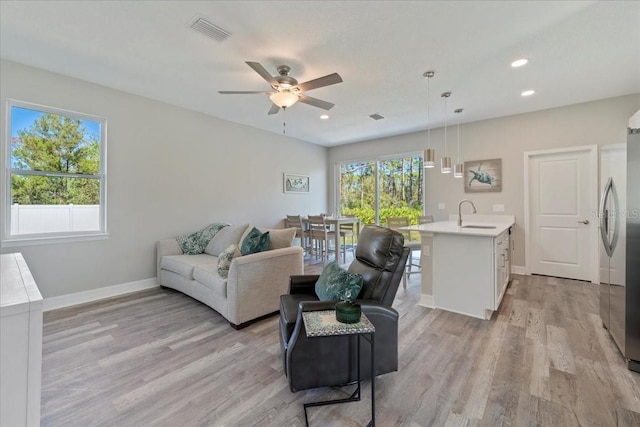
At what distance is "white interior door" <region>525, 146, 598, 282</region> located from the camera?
13.5ft

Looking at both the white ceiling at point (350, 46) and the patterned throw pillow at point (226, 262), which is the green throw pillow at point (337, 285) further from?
the white ceiling at point (350, 46)

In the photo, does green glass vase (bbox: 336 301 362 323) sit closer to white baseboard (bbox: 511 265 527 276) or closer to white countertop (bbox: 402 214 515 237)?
white countertop (bbox: 402 214 515 237)

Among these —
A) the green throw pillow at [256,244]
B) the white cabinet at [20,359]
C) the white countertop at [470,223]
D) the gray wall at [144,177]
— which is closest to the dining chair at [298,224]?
the gray wall at [144,177]

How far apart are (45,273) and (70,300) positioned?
1.37 ft

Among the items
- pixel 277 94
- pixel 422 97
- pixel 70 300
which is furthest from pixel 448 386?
pixel 70 300

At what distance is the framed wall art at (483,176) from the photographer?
15.9 ft

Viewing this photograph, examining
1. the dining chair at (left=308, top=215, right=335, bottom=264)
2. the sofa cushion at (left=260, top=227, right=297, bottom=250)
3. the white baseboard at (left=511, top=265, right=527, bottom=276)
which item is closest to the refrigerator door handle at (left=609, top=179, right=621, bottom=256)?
the white baseboard at (left=511, top=265, right=527, bottom=276)

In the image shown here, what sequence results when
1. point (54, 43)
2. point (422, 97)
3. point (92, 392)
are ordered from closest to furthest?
point (92, 392) → point (54, 43) → point (422, 97)

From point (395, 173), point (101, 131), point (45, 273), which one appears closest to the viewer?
point (45, 273)

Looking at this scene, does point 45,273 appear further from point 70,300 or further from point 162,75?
point 162,75

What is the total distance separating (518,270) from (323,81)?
4.51 meters

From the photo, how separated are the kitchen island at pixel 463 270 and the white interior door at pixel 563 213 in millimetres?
1903

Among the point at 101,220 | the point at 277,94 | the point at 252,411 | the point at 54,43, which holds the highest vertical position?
the point at 54,43

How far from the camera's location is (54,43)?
2.60 metres
